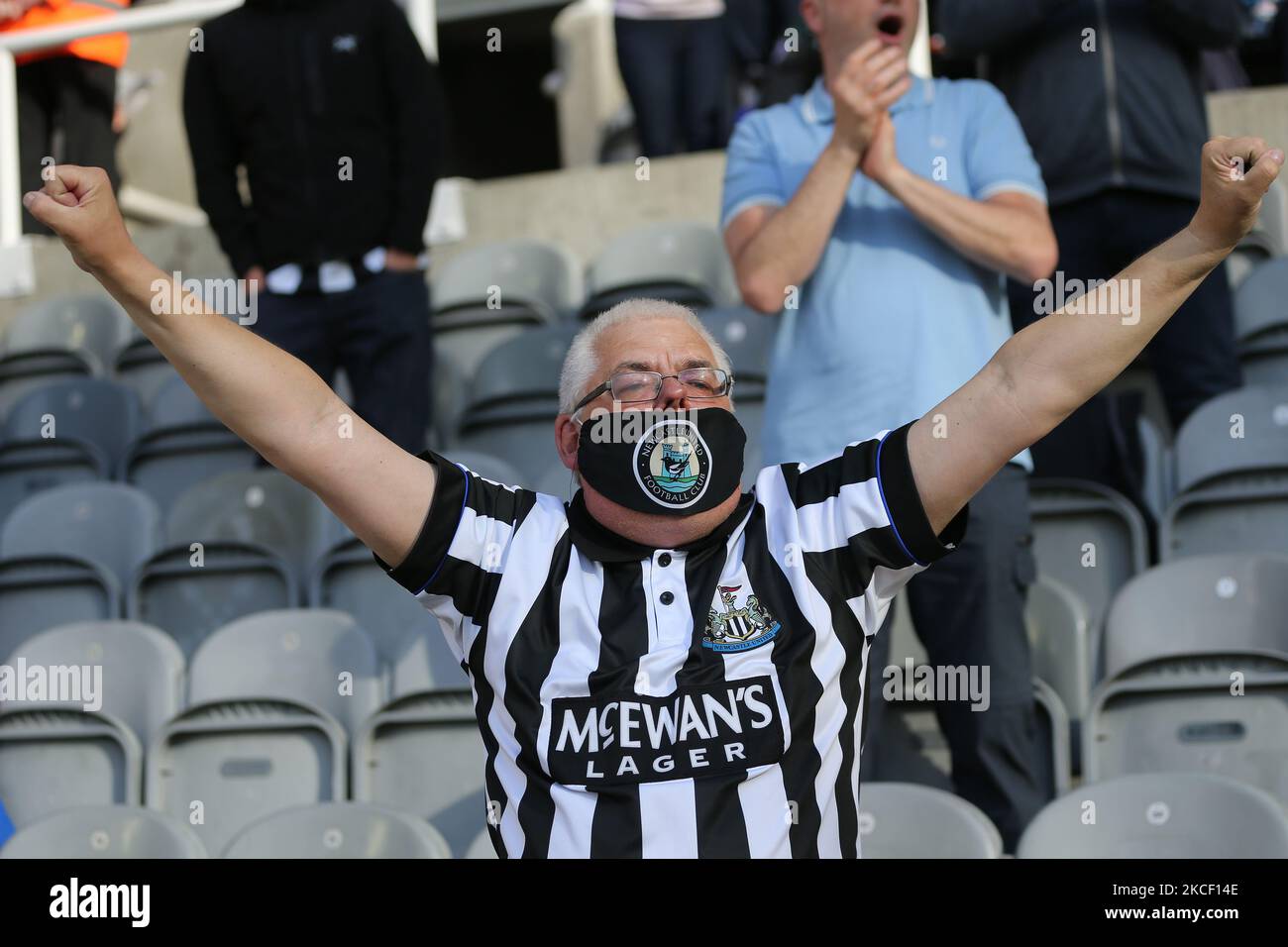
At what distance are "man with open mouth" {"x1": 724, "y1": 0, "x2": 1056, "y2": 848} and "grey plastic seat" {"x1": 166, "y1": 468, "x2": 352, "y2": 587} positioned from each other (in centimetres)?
193

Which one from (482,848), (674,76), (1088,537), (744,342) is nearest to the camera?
(482,848)

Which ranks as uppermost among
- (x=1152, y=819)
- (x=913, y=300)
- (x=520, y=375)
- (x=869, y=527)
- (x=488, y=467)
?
(x=520, y=375)

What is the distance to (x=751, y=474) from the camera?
4262mm

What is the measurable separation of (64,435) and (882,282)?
3359 millimetres

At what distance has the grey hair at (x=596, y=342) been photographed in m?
2.37

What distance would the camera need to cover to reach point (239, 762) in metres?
3.75

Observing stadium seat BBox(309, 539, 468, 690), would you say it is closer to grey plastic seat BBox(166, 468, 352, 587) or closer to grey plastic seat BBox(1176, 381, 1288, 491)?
grey plastic seat BBox(166, 468, 352, 587)

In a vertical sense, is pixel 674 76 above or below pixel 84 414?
above

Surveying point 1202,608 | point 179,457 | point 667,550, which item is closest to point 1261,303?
point 1202,608

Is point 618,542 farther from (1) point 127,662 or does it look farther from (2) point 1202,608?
(1) point 127,662

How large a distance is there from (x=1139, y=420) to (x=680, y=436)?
2431mm

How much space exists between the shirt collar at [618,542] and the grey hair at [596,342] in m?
0.20
